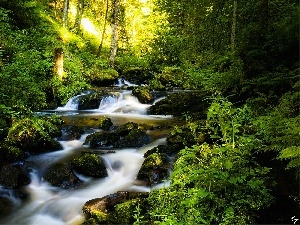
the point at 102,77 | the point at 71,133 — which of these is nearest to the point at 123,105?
the point at 102,77

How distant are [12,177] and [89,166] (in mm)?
1624

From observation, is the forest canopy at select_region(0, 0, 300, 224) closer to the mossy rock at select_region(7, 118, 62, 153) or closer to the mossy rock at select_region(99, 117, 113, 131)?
the mossy rock at select_region(7, 118, 62, 153)

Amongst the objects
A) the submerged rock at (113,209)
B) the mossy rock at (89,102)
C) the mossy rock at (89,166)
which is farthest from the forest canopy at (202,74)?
the mossy rock at (89,166)

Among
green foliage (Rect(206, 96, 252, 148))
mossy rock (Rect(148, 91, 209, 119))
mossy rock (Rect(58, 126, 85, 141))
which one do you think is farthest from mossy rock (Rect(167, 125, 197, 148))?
mossy rock (Rect(148, 91, 209, 119))

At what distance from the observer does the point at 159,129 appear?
9.97 metres

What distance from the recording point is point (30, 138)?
313 inches

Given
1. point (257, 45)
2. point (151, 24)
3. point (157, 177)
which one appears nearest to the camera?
point (157, 177)

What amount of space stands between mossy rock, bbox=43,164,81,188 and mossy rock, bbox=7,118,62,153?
1.05m

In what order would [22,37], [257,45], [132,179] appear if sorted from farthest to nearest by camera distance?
[22,37] → [257,45] → [132,179]

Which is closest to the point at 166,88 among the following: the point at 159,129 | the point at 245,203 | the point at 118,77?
the point at 118,77

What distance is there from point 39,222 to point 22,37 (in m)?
11.2

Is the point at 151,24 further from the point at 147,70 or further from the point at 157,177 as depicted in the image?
the point at 157,177

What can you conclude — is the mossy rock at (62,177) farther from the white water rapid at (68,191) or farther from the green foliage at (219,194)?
the green foliage at (219,194)

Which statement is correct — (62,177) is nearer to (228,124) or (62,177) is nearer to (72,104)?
(228,124)
